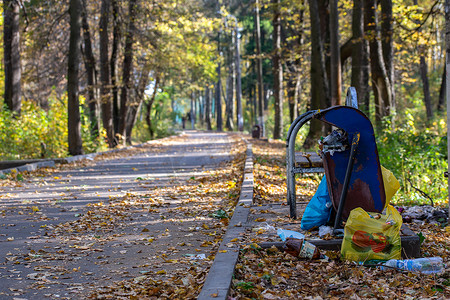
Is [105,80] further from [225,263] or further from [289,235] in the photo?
[225,263]

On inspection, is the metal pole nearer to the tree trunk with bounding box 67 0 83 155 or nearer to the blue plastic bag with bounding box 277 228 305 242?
the blue plastic bag with bounding box 277 228 305 242

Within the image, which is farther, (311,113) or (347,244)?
(311,113)

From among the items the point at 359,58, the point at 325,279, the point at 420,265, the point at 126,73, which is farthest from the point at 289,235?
the point at 126,73

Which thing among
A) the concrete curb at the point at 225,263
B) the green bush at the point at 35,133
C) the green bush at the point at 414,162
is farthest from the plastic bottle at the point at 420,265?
the green bush at the point at 35,133

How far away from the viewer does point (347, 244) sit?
5.09 m

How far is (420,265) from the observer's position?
4.79m

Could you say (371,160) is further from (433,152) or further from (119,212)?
(433,152)

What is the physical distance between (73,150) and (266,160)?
701cm

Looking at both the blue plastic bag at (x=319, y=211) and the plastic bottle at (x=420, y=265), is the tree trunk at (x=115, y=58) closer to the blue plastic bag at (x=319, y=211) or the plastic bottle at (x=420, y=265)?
the blue plastic bag at (x=319, y=211)

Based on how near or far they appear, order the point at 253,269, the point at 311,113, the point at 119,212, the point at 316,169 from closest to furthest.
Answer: the point at 253,269, the point at 311,113, the point at 316,169, the point at 119,212

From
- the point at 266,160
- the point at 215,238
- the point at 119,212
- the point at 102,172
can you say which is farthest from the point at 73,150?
the point at 215,238

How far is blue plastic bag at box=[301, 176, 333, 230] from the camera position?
19.7ft

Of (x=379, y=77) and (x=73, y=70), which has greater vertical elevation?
(x=73, y=70)

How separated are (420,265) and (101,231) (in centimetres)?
399
